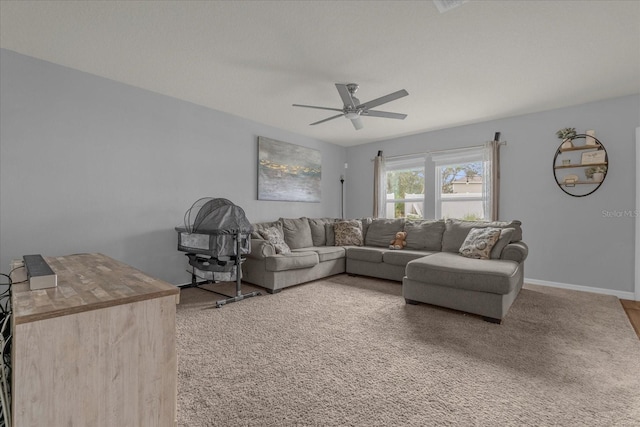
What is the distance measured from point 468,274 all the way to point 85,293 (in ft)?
9.61

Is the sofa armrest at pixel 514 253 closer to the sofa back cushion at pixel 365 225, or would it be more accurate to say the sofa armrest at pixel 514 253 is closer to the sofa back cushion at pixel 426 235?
the sofa back cushion at pixel 426 235

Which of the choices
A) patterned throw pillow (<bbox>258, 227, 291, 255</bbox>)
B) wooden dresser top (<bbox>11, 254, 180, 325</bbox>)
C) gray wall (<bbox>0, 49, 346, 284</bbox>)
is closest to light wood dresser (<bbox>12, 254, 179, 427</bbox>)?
wooden dresser top (<bbox>11, 254, 180, 325</bbox>)

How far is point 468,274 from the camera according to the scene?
2.83 m

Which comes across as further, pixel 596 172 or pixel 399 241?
pixel 399 241

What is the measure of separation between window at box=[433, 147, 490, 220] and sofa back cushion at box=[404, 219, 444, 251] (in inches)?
31.7

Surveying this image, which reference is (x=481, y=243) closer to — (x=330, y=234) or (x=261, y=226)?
(x=330, y=234)

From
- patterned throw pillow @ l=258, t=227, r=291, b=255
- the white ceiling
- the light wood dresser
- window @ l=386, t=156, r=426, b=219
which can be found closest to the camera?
the light wood dresser

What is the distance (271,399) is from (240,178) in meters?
3.43

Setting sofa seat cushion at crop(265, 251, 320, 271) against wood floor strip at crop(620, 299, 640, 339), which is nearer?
wood floor strip at crop(620, 299, 640, 339)

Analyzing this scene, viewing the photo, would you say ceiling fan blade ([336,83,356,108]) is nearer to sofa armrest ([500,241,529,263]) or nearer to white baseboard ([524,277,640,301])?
sofa armrest ([500,241,529,263])

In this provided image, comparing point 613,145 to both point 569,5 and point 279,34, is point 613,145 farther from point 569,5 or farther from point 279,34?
point 279,34

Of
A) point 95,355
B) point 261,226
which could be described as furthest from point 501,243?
point 95,355

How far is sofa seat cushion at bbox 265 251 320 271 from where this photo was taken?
3619 mm

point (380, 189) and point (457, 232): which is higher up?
point (380, 189)
